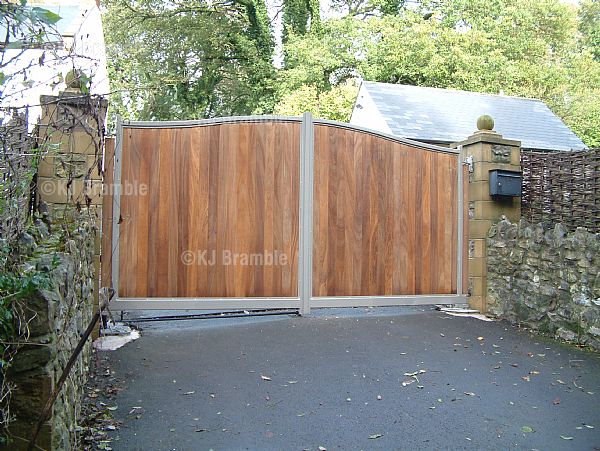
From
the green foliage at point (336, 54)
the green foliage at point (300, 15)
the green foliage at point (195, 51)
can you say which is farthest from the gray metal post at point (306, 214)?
the green foliage at point (300, 15)

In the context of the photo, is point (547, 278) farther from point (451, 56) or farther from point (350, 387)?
point (451, 56)

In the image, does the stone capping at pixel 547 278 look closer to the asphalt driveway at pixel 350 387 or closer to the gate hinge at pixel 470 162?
the asphalt driveway at pixel 350 387

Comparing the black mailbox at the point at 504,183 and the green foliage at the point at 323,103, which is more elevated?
the green foliage at the point at 323,103

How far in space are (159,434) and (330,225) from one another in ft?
9.87

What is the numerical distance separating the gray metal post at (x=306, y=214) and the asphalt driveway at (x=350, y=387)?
328mm

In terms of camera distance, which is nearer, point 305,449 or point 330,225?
point 305,449

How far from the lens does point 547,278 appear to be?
16.0ft

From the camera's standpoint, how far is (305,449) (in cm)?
261

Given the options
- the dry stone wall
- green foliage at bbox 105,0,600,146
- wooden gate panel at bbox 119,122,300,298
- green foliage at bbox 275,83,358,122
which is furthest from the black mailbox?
green foliage at bbox 105,0,600,146

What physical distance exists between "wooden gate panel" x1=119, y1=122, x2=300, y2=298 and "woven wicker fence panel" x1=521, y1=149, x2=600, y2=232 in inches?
103

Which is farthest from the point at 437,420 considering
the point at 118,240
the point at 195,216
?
the point at 118,240

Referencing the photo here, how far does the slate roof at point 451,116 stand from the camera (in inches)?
441

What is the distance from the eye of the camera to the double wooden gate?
16.1 feet

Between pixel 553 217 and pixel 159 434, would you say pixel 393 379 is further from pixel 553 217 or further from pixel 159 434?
pixel 553 217
